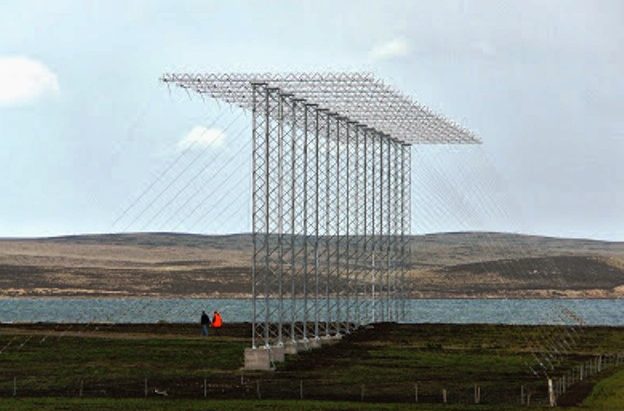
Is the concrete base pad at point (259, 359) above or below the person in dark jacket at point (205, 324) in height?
below

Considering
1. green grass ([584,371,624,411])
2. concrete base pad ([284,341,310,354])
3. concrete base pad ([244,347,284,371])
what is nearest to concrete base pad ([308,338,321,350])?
concrete base pad ([284,341,310,354])

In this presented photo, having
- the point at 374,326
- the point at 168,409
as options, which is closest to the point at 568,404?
the point at 168,409

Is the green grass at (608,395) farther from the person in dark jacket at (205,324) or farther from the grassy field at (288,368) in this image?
the person in dark jacket at (205,324)

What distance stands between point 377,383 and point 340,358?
1388 centimetres

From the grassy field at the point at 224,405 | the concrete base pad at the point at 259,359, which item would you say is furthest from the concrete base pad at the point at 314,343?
the grassy field at the point at 224,405

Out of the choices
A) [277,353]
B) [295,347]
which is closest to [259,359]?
[277,353]

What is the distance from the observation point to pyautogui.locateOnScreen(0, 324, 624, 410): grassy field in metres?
56.1

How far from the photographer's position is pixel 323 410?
51.5 m

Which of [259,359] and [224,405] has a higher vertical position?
[259,359]

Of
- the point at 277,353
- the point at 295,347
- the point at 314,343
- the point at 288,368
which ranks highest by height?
the point at 314,343

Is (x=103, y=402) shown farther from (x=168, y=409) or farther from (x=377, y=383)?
(x=377, y=383)

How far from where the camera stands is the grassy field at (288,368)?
56125mm

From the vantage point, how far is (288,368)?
232 ft

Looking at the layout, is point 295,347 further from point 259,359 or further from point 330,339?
point 330,339
